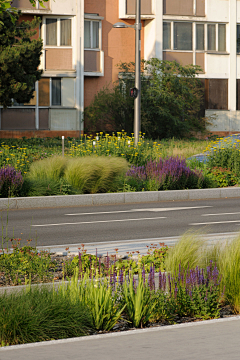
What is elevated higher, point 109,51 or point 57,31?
point 57,31

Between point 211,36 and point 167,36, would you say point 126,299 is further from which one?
point 211,36

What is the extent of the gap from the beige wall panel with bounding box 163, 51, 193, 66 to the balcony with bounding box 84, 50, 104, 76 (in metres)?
3.94

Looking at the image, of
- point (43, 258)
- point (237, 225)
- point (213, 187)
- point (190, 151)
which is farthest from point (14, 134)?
point (43, 258)

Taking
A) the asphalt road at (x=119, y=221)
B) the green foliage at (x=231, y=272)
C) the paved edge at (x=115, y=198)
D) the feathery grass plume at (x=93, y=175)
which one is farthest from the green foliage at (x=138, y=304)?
the feathery grass plume at (x=93, y=175)

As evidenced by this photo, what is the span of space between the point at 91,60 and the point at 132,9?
3.86m

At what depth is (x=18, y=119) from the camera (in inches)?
1293

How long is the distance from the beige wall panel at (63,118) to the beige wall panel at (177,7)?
27.5ft

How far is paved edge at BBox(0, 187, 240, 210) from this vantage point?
1388cm

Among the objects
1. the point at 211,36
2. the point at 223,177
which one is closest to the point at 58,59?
the point at 211,36

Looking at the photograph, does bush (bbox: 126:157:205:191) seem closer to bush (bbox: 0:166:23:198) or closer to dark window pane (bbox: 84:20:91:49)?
bush (bbox: 0:166:23:198)

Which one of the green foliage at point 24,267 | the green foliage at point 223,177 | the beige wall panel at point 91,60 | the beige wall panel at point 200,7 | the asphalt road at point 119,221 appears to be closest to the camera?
the green foliage at point 24,267

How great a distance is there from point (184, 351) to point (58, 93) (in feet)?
100

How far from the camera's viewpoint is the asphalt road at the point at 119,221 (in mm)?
9703

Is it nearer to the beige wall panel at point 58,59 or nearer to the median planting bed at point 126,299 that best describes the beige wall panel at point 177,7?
the beige wall panel at point 58,59
